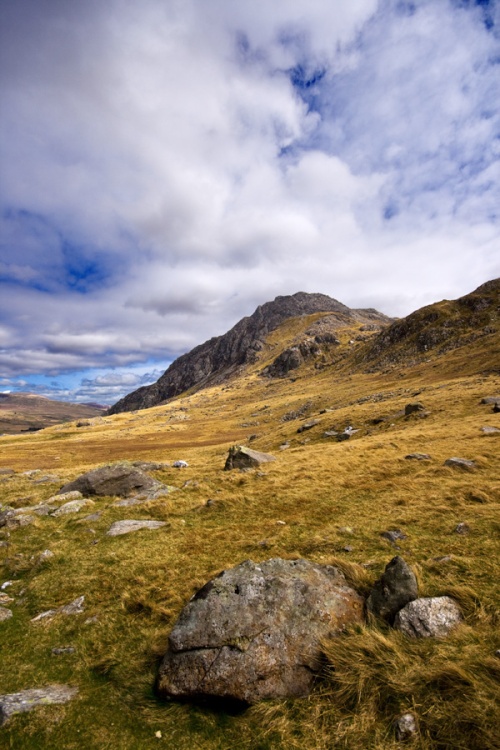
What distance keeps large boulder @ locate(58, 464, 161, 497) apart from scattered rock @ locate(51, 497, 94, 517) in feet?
5.78

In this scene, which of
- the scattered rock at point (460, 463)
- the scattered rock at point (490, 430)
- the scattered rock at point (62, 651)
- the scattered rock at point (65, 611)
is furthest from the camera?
the scattered rock at point (490, 430)

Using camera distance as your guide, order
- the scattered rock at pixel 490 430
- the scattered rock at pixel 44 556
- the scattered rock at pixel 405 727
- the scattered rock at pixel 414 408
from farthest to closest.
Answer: the scattered rock at pixel 414 408
the scattered rock at pixel 490 430
the scattered rock at pixel 44 556
the scattered rock at pixel 405 727

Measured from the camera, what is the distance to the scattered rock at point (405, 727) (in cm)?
459

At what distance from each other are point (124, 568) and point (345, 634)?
8093 millimetres

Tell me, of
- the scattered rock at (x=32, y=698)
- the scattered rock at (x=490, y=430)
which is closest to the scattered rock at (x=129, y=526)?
the scattered rock at (x=32, y=698)

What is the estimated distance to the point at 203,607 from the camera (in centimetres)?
689

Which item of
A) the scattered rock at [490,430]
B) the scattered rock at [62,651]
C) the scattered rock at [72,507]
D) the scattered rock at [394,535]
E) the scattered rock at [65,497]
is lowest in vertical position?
the scattered rock at [490,430]

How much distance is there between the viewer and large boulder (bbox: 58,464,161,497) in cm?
2134

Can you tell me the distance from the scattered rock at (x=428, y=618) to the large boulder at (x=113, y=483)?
17945 millimetres

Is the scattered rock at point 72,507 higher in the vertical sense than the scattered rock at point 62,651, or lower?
higher

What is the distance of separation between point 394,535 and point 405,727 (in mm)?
7233

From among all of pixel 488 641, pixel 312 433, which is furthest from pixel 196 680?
pixel 312 433

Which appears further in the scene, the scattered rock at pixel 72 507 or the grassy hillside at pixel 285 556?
the scattered rock at pixel 72 507

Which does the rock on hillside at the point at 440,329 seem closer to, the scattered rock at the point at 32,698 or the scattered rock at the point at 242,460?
the scattered rock at the point at 242,460
